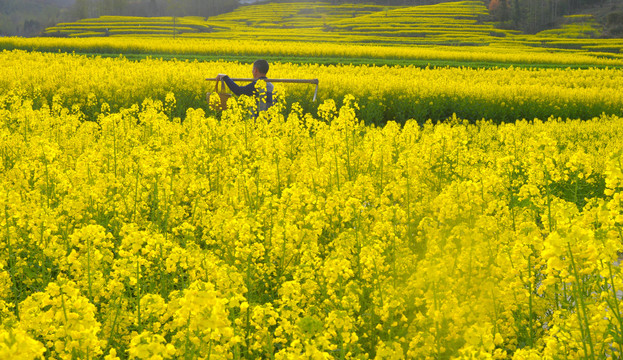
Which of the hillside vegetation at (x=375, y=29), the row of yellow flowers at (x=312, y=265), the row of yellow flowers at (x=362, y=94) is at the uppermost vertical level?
the hillside vegetation at (x=375, y=29)

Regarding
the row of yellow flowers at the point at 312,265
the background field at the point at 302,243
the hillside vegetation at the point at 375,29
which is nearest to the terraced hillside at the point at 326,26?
the hillside vegetation at the point at 375,29

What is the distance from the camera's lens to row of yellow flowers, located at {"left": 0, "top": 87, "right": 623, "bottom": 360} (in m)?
2.41

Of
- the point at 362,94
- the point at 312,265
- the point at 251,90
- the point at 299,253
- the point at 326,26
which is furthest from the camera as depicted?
the point at 326,26

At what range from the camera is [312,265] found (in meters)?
3.57

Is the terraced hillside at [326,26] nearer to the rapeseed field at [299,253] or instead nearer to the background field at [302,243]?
the background field at [302,243]

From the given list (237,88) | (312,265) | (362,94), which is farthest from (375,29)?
(312,265)

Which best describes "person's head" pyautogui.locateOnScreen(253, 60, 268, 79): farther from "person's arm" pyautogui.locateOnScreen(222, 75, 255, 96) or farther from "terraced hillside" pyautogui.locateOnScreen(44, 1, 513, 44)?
"terraced hillside" pyautogui.locateOnScreen(44, 1, 513, 44)

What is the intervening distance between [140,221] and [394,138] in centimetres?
353

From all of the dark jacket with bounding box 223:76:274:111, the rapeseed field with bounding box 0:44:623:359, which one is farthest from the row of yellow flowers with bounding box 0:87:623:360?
the dark jacket with bounding box 223:76:274:111

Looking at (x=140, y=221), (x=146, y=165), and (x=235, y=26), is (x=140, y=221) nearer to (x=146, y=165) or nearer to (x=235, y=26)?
(x=146, y=165)

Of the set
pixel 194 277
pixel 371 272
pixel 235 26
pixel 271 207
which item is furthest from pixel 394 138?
pixel 235 26

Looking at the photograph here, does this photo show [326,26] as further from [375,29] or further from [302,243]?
[302,243]

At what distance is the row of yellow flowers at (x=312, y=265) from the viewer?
2.41 meters

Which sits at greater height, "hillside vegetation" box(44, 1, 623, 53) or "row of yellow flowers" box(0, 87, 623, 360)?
"hillside vegetation" box(44, 1, 623, 53)
